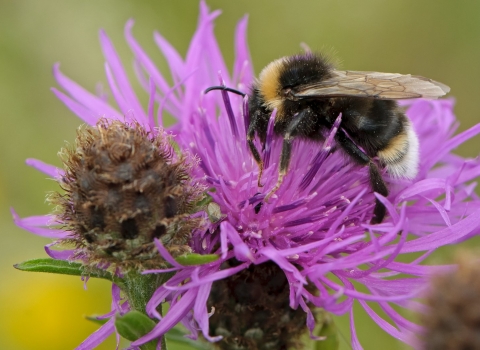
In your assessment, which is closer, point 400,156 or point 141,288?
point 141,288

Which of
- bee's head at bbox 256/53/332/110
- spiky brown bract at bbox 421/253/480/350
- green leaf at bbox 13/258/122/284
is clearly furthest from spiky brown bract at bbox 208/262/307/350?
spiky brown bract at bbox 421/253/480/350

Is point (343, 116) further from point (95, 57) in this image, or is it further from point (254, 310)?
point (95, 57)

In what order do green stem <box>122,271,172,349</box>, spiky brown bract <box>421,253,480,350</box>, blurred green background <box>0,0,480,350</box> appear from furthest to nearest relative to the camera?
blurred green background <box>0,0,480,350</box>, green stem <box>122,271,172,349</box>, spiky brown bract <box>421,253,480,350</box>

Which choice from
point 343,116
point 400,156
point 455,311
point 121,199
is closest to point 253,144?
point 343,116

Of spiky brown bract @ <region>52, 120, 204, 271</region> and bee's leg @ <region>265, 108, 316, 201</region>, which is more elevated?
spiky brown bract @ <region>52, 120, 204, 271</region>

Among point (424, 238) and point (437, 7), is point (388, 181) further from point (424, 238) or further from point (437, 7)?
point (437, 7)

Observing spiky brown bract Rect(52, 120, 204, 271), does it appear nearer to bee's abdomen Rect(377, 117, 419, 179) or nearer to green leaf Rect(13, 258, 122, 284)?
green leaf Rect(13, 258, 122, 284)

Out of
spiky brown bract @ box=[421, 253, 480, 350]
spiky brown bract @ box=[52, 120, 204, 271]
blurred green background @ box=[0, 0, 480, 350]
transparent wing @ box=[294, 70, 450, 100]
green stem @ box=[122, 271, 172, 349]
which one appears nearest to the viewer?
spiky brown bract @ box=[421, 253, 480, 350]
